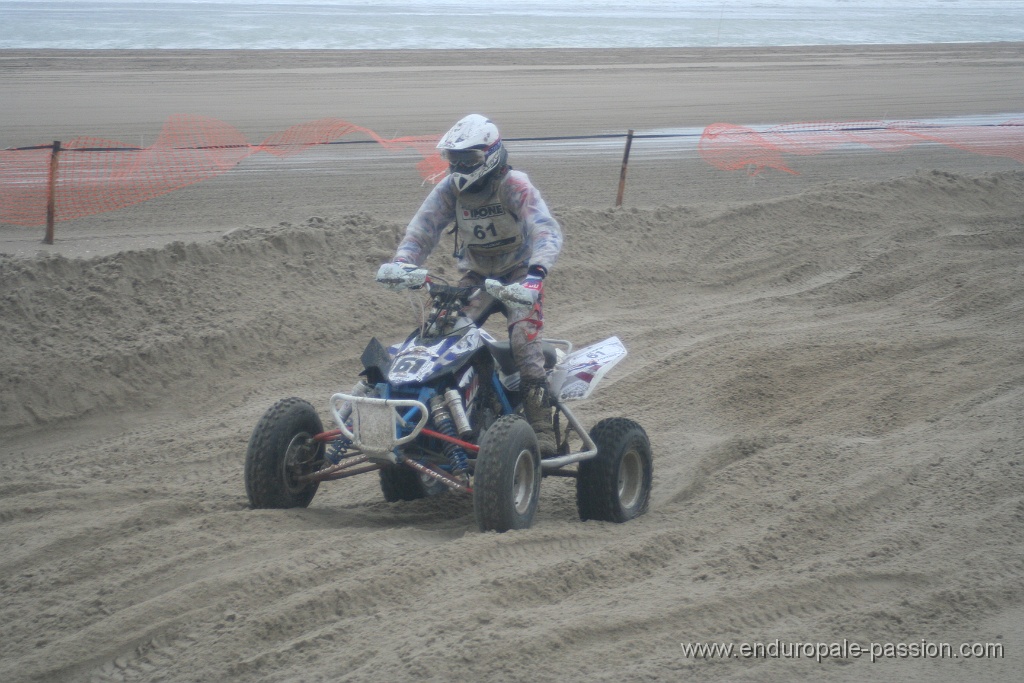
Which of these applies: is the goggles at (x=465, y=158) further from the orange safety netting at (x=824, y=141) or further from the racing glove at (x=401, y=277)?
the orange safety netting at (x=824, y=141)

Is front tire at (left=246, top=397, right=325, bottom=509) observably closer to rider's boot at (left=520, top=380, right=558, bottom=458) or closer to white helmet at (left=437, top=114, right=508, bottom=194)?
rider's boot at (left=520, top=380, right=558, bottom=458)

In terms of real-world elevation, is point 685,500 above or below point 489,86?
below

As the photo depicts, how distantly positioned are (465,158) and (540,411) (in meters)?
1.46

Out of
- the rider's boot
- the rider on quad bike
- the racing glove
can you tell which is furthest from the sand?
the racing glove

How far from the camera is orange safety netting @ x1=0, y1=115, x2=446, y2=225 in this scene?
11.5 m

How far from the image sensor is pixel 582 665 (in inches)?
139

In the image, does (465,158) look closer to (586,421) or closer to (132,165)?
(586,421)

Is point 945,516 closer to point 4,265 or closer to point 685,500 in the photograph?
point 685,500

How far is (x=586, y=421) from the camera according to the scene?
703cm

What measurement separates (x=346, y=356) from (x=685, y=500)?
3773 millimetres

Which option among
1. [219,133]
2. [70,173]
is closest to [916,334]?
[70,173]

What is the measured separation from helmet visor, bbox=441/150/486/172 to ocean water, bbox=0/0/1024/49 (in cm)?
2854

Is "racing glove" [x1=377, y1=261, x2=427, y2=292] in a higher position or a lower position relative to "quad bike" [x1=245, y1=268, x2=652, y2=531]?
higher

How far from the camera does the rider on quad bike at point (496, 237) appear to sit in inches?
201
